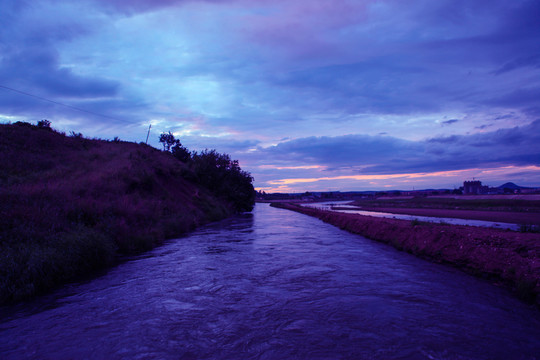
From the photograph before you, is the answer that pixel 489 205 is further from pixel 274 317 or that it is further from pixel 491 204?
pixel 274 317

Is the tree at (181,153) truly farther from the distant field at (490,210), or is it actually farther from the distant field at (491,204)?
the distant field at (491,204)

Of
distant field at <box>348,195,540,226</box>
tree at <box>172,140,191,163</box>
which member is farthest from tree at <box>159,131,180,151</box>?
distant field at <box>348,195,540,226</box>

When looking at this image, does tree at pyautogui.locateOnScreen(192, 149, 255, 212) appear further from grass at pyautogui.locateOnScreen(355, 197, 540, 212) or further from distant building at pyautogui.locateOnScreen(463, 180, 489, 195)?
distant building at pyautogui.locateOnScreen(463, 180, 489, 195)

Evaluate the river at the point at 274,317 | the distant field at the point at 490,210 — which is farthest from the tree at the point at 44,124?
the distant field at the point at 490,210

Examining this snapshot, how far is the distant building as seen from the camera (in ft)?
531

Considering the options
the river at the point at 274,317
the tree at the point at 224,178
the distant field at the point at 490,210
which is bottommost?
the river at the point at 274,317

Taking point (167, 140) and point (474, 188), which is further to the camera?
point (474, 188)

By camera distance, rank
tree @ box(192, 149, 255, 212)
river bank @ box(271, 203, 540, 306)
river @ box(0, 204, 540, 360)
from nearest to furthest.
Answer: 1. river @ box(0, 204, 540, 360)
2. river bank @ box(271, 203, 540, 306)
3. tree @ box(192, 149, 255, 212)

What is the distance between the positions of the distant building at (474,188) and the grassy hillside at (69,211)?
566 ft

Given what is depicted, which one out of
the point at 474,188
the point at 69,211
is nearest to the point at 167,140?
the point at 69,211

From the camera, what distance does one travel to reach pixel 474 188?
167000 millimetres

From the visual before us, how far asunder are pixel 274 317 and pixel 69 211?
12.2 meters

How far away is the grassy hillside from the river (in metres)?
1.01

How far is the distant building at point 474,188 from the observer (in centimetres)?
16188
